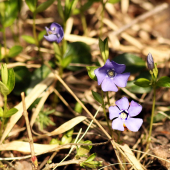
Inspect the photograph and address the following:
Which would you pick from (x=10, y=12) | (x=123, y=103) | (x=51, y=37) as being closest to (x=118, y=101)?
(x=123, y=103)

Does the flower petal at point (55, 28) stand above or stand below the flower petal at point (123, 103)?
above

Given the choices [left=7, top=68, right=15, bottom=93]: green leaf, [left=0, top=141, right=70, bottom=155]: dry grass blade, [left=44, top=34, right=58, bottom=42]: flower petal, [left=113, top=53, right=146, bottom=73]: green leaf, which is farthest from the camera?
[left=113, top=53, right=146, bottom=73]: green leaf

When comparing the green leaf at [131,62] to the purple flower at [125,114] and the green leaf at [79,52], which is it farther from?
the purple flower at [125,114]

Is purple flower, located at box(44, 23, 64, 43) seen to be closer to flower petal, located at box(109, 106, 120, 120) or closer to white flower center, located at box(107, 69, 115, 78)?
white flower center, located at box(107, 69, 115, 78)

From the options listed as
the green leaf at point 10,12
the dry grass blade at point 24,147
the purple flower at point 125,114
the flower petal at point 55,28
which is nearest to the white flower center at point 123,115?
the purple flower at point 125,114

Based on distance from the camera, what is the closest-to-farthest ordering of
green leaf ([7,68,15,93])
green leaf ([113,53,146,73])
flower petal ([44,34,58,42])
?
1. green leaf ([7,68,15,93])
2. flower petal ([44,34,58,42])
3. green leaf ([113,53,146,73])

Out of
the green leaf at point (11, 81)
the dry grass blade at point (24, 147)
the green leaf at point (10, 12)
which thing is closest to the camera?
the green leaf at point (11, 81)

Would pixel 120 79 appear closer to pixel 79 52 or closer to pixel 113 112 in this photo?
pixel 113 112

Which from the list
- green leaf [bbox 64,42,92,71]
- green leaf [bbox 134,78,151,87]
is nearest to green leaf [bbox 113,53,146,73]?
green leaf [bbox 64,42,92,71]
